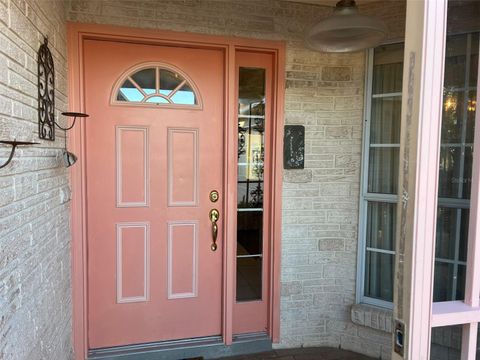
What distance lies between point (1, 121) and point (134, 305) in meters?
1.63

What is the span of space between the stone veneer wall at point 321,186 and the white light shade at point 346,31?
0.54m

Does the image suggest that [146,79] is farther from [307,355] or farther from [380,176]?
[307,355]

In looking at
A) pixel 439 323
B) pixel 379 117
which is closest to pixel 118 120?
pixel 379 117

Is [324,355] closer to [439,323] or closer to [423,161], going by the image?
[439,323]

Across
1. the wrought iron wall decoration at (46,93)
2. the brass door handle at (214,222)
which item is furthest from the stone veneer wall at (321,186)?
the wrought iron wall decoration at (46,93)

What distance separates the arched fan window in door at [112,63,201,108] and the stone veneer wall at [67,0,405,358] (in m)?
0.56

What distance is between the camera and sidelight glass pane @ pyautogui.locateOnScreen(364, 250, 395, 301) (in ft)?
8.38

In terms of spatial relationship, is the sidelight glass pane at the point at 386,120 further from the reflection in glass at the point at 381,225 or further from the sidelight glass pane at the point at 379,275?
the sidelight glass pane at the point at 379,275

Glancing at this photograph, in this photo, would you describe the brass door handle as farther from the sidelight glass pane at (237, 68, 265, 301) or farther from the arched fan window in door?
the arched fan window in door

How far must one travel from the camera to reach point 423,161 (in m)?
0.80

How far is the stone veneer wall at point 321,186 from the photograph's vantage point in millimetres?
2504

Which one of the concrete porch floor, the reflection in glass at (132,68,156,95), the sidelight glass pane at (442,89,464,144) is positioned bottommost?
the concrete porch floor

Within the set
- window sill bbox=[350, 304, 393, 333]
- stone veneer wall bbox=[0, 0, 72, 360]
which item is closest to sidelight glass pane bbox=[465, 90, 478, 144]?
stone veneer wall bbox=[0, 0, 72, 360]

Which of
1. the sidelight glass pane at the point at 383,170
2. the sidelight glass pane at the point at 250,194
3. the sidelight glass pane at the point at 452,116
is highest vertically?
the sidelight glass pane at the point at 452,116
